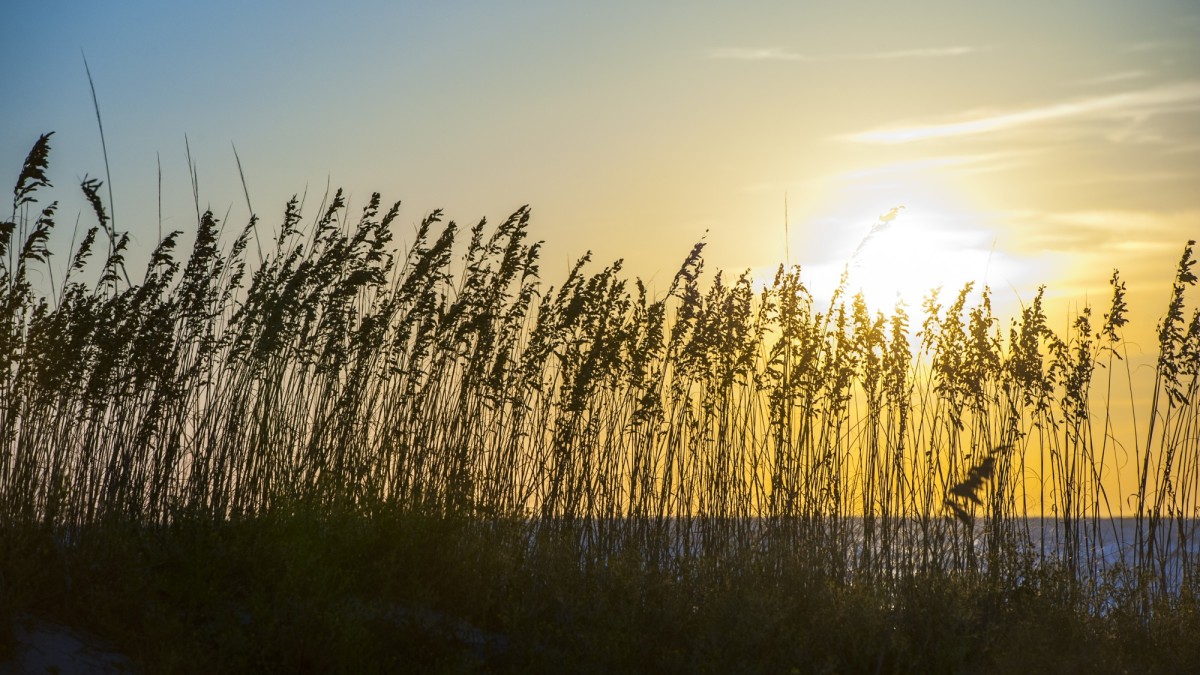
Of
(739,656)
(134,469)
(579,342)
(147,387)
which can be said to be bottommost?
(739,656)

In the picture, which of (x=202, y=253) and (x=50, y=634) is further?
(x=202, y=253)

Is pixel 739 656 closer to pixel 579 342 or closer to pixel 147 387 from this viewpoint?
pixel 579 342

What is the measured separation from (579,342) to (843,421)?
1.73m

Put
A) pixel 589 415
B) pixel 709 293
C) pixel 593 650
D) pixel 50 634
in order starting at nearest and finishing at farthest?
1. pixel 50 634
2. pixel 593 650
3. pixel 589 415
4. pixel 709 293

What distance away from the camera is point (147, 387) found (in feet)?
17.8

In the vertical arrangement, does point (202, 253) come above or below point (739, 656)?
above

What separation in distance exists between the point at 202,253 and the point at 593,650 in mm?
3156

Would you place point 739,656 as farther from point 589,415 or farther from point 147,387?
point 147,387

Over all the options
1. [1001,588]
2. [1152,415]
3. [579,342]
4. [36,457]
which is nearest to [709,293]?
[579,342]

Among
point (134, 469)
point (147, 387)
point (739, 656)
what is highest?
point (147, 387)

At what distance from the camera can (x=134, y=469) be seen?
17.4ft

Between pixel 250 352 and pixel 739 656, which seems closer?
pixel 739 656

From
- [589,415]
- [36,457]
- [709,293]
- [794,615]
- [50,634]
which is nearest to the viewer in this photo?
[50,634]

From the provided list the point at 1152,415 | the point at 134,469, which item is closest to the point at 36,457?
the point at 134,469
